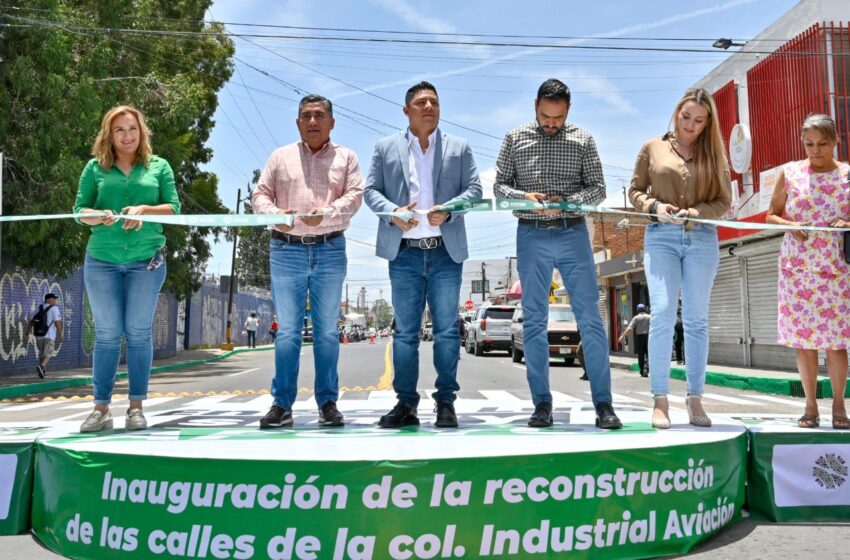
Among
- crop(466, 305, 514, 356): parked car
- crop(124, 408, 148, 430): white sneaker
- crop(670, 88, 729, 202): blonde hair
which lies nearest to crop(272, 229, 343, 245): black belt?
crop(124, 408, 148, 430): white sneaker

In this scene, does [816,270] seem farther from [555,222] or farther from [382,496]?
[382,496]

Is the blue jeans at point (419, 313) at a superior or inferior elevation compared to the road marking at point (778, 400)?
superior

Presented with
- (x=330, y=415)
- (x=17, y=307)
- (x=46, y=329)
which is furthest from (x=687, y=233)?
(x=17, y=307)

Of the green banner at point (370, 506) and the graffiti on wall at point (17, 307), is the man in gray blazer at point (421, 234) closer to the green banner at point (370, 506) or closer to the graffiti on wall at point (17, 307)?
the green banner at point (370, 506)

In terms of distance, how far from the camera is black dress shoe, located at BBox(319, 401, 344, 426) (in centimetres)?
419

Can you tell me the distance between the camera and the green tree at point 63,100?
47.0 feet

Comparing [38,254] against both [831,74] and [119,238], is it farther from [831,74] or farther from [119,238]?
[831,74]

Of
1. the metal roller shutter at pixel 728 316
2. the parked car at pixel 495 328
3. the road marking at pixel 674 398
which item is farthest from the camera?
the parked car at pixel 495 328

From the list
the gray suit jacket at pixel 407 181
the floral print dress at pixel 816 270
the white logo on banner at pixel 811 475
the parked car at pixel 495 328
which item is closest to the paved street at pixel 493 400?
the white logo on banner at pixel 811 475

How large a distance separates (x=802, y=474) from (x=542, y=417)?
1.36m

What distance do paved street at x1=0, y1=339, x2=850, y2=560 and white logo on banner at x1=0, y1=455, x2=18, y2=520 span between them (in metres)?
0.19

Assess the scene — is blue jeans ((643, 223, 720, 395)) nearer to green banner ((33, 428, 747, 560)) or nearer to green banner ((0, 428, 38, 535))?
green banner ((33, 428, 747, 560))

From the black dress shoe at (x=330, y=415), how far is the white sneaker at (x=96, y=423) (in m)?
1.24

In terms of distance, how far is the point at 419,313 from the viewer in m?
4.35
